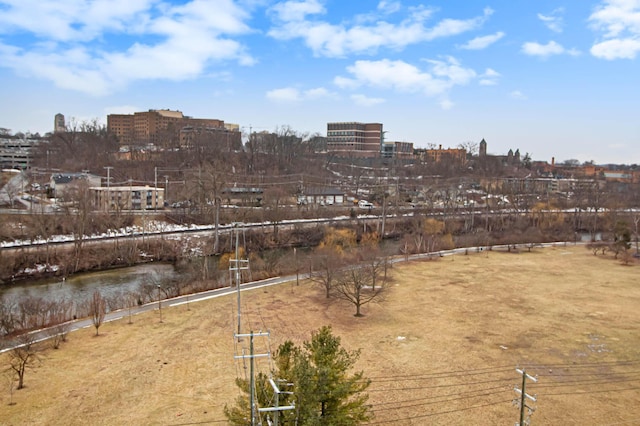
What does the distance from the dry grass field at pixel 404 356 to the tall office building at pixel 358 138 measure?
3793 inches

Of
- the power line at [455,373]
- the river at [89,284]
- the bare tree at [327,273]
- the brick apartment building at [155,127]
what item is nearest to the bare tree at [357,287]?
the bare tree at [327,273]

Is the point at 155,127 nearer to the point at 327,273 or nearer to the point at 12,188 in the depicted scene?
the point at 12,188

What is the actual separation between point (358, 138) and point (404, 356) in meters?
108

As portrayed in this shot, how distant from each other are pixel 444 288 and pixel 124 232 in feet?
90.6

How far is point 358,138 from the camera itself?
122m

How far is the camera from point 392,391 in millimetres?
13836

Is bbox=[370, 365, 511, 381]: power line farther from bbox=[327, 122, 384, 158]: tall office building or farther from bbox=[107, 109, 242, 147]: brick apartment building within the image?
bbox=[327, 122, 384, 158]: tall office building

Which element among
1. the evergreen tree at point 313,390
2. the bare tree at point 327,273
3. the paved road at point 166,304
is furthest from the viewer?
the bare tree at point 327,273

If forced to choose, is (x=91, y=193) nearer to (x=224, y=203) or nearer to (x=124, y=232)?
(x=124, y=232)

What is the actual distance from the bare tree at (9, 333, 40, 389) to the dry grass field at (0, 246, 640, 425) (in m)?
0.31

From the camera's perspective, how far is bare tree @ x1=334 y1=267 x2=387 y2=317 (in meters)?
21.7

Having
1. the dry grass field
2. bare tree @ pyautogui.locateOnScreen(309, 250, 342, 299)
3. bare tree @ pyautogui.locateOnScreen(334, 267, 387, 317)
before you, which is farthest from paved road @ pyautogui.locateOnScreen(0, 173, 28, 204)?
bare tree @ pyautogui.locateOnScreen(334, 267, 387, 317)

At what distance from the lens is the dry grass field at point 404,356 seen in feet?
41.7

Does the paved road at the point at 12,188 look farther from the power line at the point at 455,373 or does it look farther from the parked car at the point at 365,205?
the power line at the point at 455,373
